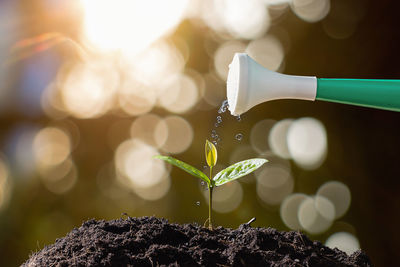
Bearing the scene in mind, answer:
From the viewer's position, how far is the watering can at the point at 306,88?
72 cm

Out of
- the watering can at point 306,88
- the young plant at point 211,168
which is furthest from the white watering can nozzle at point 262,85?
the young plant at point 211,168

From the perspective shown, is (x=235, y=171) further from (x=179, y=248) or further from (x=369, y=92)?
(x=369, y=92)

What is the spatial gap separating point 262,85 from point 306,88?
0.07m

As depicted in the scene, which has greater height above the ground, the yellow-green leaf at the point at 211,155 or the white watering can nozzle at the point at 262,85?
the white watering can nozzle at the point at 262,85

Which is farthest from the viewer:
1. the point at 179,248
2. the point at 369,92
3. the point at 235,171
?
the point at 235,171

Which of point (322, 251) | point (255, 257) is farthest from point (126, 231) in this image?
point (322, 251)

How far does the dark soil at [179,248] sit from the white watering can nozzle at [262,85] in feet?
0.91

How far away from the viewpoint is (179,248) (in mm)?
830

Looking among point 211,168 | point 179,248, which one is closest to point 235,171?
point 211,168

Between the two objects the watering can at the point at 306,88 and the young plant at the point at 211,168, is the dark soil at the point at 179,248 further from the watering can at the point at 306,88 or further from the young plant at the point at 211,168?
the watering can at the point at 306,88

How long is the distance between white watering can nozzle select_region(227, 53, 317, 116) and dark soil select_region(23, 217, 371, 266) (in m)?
0.28

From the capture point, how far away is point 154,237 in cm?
87

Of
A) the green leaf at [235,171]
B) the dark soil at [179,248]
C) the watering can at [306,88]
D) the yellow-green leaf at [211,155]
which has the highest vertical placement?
the watering can at [306,88]

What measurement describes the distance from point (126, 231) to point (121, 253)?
115 millimetres
